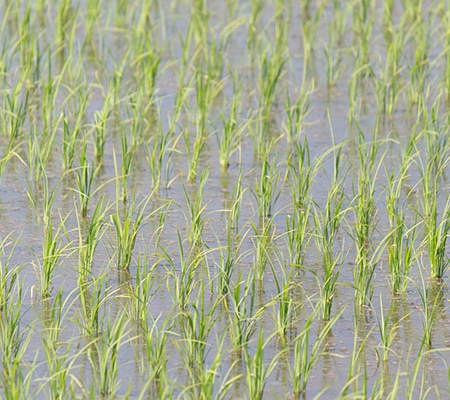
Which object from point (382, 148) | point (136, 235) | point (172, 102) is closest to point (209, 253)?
point (136, 235)

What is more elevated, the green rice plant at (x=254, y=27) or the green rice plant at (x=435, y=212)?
the green rice plant at (x=254, y=27)

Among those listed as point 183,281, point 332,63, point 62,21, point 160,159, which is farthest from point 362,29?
point 183,281

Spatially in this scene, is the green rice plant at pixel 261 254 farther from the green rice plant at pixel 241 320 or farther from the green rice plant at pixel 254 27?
the green rice plant at pixel 254 27

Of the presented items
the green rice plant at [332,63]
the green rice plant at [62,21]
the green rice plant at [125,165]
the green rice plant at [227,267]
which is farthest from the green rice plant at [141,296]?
the green rice plant at [62,21]

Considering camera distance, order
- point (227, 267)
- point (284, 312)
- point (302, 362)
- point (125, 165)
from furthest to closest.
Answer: point (125, 165) < point (227, 267) < point (284, 312) < point (302, 362)

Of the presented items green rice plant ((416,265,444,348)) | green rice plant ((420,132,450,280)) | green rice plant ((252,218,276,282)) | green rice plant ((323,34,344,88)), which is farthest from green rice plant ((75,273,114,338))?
green rice plant ((323,34,344,88))

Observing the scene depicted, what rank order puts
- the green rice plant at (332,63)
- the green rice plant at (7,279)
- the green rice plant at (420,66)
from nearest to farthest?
1. the green rice plant at (7,279)
2. the green rice plant at (420,66)
3. the green rice plant at (332,63)

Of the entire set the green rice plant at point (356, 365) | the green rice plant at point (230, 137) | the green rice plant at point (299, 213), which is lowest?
the green rice plant at point (356, 365)

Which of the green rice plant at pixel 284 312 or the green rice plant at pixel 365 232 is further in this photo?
the green rice plant at pixel 365 232

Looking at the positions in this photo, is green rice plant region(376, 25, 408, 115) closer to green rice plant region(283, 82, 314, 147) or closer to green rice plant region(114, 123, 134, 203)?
green rice plant region(283, 82, 314, 147)

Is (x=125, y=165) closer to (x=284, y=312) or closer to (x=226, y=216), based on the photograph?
(x=226, y=216)

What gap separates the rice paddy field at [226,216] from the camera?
390 cm

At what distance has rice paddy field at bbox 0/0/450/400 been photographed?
12.8ft

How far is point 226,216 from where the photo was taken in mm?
5277
